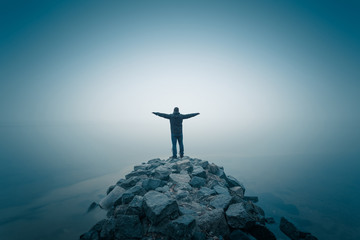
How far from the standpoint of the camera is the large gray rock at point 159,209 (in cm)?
387

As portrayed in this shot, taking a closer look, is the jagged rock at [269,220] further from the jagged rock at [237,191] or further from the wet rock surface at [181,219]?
the jagged rock at [237,191]

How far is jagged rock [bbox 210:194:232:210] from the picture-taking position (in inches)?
191

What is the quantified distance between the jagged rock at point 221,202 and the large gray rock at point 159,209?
1460 mm

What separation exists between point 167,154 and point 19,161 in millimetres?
13794

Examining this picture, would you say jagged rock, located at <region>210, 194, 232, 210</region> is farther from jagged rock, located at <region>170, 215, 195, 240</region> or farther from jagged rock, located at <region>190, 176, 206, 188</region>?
jagged rock, located at <region>170, 215, 195, 240</region>

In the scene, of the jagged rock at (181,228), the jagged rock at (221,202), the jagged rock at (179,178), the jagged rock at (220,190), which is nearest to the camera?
the jagged rock at (181,228)

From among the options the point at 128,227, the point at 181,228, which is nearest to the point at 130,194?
the point at 128,227

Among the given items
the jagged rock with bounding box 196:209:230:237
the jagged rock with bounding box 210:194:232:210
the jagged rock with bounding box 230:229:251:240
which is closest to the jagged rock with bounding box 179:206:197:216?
the jagged rock with bounding box 196:209:230:237

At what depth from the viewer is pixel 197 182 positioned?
635 centimetres

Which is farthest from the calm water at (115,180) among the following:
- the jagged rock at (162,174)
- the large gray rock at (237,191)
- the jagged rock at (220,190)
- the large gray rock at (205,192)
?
the jagged rock at (162,174)

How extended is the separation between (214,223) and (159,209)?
59.5 inches

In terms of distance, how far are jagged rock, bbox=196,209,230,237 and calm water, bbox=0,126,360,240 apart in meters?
2.19

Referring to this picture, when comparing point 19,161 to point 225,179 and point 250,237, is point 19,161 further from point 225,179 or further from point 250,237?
point 250,237

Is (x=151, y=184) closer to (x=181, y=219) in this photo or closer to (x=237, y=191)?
(x=181, y=219)
